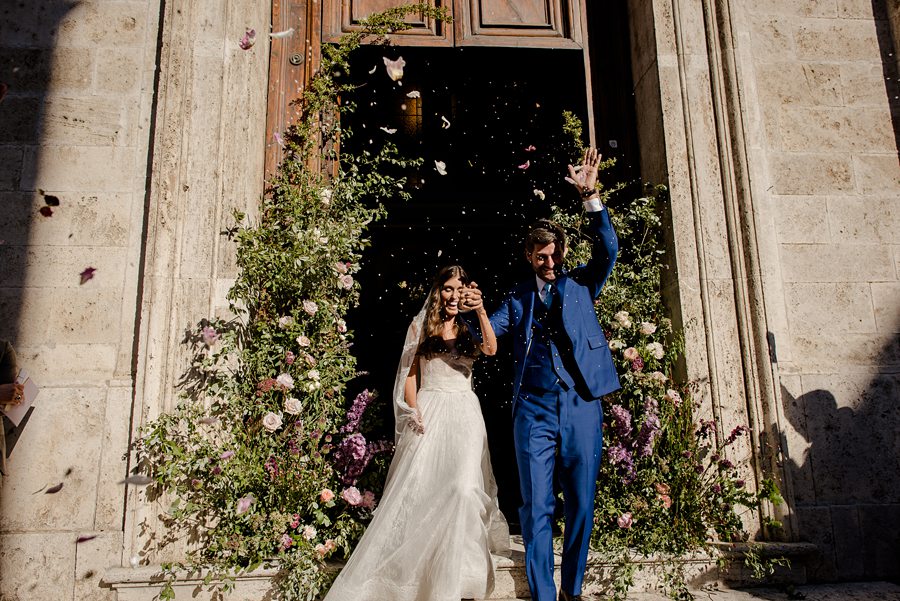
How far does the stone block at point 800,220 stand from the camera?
13.8 ft

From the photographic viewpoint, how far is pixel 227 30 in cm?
418

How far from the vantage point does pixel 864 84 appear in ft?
14.7

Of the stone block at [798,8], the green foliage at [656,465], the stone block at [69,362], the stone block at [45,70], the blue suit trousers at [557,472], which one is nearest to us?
the blue suit trousers at [557,472]

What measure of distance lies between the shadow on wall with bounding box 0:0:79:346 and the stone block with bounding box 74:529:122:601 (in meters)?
1.25

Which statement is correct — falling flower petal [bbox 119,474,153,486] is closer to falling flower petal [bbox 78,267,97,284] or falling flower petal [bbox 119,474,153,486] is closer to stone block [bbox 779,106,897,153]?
falling flower petal [bbox 78,267,97,284]

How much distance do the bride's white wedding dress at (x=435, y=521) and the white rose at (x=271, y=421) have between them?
0.71 m

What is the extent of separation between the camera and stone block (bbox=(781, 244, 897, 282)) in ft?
13.6

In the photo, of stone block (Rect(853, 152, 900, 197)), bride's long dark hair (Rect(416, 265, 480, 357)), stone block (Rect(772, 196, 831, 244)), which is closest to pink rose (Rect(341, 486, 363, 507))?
bride's long dark hair (Rect(416, 265, 480, 357))

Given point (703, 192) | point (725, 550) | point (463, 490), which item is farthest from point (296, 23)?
point (725, 550)

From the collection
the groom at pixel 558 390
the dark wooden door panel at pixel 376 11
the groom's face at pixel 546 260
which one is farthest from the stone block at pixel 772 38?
the groom's face at pixel 546 260

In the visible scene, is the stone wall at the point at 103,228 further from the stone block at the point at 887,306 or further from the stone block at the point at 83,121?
the stone block at the point at 887,306

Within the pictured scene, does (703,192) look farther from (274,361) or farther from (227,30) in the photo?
(227,30)

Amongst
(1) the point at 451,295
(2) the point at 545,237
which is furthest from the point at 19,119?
(2) the point at 545,237

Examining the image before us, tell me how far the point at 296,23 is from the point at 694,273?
340 cm
